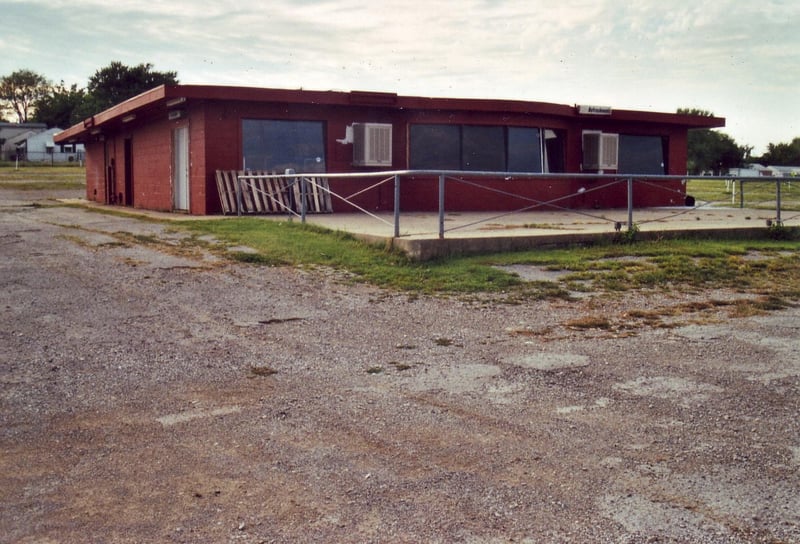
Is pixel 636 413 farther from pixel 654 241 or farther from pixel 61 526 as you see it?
pixel 654 241

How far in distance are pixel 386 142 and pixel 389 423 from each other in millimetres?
14391

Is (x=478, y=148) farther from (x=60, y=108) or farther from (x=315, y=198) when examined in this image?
(x=60, y=108)

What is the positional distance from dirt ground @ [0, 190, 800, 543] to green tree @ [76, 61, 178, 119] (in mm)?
79652

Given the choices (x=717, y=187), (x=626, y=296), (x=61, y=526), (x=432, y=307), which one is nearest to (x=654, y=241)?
(x=626, y=296)

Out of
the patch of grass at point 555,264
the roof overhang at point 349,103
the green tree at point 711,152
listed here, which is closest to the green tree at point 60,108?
the green tree at point 711,152

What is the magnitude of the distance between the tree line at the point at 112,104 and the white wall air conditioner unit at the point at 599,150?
51340 mm

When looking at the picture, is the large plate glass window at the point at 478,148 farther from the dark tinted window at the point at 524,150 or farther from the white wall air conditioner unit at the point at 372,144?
the white wall air conditioner unit at the point at 372,144

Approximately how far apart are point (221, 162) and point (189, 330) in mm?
11210

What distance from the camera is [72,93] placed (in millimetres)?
101000

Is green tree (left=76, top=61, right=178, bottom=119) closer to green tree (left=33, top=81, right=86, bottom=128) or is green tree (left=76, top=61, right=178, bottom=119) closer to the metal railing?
green tree (left=33, top=81, right=86, bottom=128)

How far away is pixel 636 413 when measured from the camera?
4.65m

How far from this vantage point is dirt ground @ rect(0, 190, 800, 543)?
10.9 ft

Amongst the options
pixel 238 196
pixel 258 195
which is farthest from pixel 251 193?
pixel 238 196

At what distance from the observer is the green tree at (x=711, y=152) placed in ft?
278
